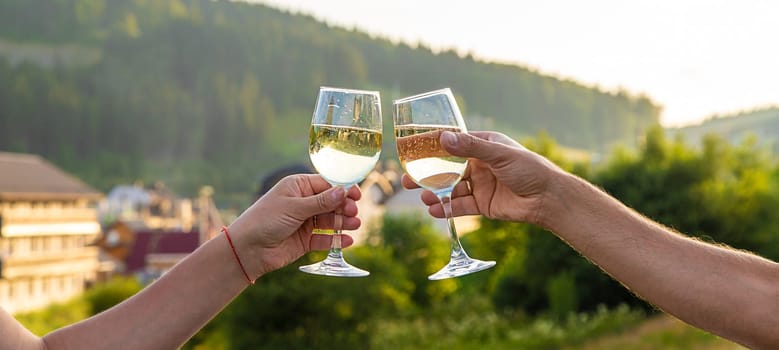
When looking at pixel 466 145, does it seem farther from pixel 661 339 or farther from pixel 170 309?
pixel 661 339

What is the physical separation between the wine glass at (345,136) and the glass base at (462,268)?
0.19 meters

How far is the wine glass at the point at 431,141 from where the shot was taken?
2.15 metres

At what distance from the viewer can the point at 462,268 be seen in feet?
7.23

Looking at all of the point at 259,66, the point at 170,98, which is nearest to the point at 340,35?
the point at 259,66

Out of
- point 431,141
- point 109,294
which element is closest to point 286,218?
point 431,141

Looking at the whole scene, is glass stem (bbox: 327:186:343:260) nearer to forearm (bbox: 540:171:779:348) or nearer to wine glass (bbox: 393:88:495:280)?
wine glass (bbox: 393:88:495:280)

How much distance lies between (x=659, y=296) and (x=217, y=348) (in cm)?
2545

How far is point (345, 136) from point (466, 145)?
0.28m

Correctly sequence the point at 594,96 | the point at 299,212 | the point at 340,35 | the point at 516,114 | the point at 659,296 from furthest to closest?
1. the point at 340,35
2. the point at 594,96
3. the point at 516,114
4. the point at 299,212
5. the point at 659,296

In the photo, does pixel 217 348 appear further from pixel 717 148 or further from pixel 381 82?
pixel 381 82

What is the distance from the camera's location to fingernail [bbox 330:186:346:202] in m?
2.24

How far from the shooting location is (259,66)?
138 meters

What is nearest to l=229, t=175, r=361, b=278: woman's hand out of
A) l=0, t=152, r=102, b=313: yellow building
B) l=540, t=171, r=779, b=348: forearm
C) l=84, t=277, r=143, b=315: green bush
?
l=540, t=171, r=779, b=348: forearm

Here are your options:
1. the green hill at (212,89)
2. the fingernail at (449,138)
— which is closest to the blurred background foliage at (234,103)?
the green hill at (212,89)
